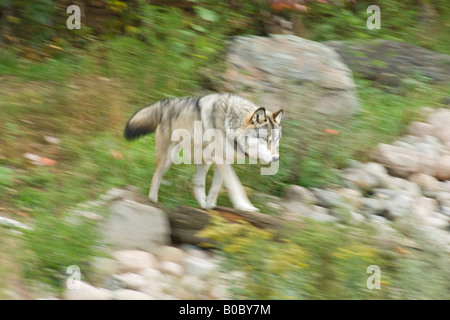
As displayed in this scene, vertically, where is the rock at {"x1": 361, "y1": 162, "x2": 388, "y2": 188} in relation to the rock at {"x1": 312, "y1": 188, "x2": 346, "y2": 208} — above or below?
above

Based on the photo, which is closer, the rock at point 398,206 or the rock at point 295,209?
the rock at point 295,209

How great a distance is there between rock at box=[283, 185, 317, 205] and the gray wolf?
27.1 inches

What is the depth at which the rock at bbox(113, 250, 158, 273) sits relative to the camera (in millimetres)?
5621

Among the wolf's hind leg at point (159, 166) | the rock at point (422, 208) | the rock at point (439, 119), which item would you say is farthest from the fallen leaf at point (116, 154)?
the rock at point (439, 119)

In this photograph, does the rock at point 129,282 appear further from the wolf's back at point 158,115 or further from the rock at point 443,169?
the rock at point 443,169

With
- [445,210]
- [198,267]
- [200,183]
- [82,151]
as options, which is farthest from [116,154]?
[445,210]

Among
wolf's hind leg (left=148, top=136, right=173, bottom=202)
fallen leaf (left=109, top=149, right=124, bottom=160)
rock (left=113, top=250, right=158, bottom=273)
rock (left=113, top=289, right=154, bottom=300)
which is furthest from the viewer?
fallen leaf (left=109, top=149, right=124, bottom=160)

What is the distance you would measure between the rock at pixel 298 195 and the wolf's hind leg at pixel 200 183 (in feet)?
2.74

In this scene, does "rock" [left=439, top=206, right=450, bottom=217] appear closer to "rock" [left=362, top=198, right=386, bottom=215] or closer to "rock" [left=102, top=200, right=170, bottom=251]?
"rock" [left=362, top=198, right=386, bottom=215]

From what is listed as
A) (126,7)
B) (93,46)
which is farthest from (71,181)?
(126,7)

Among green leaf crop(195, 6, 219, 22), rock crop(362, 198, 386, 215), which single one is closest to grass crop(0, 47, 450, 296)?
rock crop(362, 198, 386, 215)

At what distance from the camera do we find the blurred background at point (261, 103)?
5.32 m

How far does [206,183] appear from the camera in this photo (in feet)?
23.7

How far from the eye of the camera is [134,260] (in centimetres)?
569
